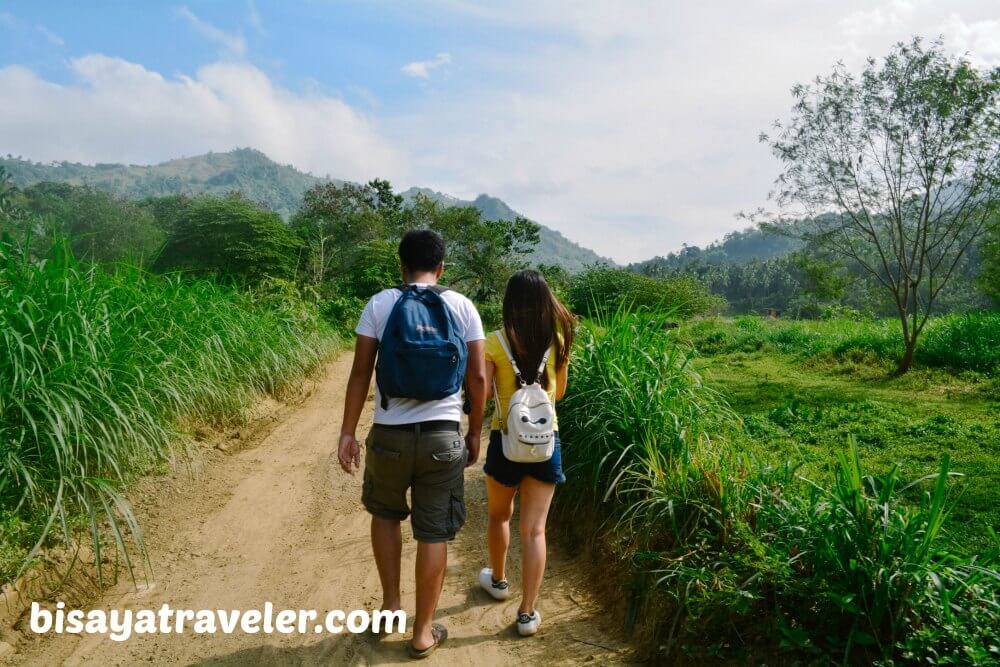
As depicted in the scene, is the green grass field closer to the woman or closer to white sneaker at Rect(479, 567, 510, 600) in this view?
the woman

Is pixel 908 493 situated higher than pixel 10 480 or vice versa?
pixel 10 480

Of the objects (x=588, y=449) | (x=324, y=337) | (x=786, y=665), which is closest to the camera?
(x=786, y=665)

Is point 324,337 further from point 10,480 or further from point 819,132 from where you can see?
point 819,132

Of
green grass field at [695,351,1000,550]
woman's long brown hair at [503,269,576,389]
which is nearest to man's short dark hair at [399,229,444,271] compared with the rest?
woman's long brown hair at [503,269,576,389]

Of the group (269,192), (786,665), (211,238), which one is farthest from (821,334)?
(269,192)

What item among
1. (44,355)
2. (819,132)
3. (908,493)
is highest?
(819,132)

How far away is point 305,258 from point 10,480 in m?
13.8

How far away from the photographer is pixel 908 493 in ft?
14.2

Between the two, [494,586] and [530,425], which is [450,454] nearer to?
[530,425]

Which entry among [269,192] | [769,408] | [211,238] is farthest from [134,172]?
[769,408]

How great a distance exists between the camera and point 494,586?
10.5 ft

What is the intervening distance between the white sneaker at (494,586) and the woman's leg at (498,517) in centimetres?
6

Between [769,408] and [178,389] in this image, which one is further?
[769,408]

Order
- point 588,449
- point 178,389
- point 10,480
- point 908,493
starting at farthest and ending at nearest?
point 178,389
point 908,493
point 588,449
point 10,480
